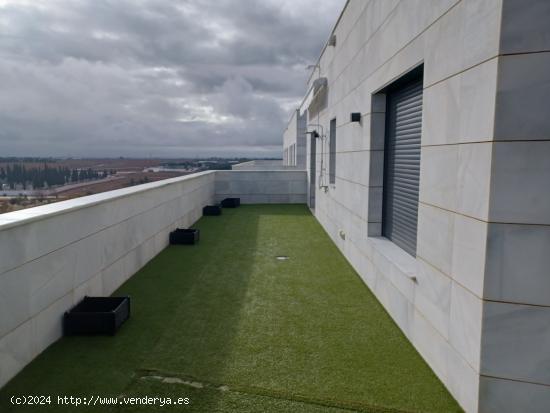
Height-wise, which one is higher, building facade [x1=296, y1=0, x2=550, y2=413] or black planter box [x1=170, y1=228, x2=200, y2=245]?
building facade [x1=296, y1=0, x2=550, y2=413]

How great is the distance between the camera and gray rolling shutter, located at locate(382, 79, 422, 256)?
5.91 meters

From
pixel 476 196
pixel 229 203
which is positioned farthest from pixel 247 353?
pixel 229 203

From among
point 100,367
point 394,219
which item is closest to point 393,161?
point 394,219

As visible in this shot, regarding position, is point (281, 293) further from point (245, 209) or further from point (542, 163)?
point (245, 209)

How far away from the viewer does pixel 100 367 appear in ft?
15.0

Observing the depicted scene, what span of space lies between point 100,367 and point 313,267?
16.8 feet

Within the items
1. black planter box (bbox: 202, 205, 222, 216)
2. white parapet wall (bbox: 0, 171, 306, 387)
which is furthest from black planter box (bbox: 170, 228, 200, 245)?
black planter box (bbox: 202, 205, 222, 216)

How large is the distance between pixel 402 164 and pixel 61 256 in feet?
17.2

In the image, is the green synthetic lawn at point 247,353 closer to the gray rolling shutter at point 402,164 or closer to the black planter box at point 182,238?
the gray rolling shutter at point 402,164

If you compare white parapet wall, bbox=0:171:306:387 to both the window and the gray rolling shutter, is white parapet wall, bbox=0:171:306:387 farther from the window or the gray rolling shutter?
the window

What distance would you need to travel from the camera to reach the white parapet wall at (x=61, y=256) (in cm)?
429

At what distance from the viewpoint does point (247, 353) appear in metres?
4.93

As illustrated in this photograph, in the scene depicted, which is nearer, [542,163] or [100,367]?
[542,163]

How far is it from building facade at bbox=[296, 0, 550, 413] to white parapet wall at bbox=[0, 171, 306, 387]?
459cm
